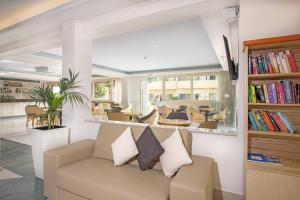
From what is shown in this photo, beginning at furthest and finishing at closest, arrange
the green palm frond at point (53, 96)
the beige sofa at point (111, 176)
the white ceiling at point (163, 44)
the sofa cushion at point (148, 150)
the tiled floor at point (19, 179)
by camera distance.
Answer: the white ceiling at point (163, 44), the green palm frond at point (53, 96), the tiled floor at point (19, 179), the sofa cushion at point (148, 150), the beige sofa at point (111, 176)

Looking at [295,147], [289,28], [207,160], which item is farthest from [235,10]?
[207,160]

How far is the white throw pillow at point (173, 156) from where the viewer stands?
1.82 m

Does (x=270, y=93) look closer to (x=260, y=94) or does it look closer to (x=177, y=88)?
(x=260, y=94)

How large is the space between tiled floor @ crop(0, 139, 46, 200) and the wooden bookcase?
7.71 feet

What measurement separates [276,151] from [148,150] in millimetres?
1341

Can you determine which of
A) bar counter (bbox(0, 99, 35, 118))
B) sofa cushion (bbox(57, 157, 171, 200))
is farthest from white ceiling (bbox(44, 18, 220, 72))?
bar counter (bbox(0, 99, 35, 118))

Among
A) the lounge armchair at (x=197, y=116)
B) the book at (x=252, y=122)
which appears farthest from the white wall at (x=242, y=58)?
the lounge armchair at (x=197, y=116)

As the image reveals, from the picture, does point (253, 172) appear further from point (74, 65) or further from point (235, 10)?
point (74, 65)

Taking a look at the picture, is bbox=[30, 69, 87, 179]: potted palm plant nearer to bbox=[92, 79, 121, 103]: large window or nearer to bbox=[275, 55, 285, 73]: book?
bbox=[275, 55, 285, 73]: book

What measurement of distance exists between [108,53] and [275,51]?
195 inches

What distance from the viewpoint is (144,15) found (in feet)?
8.45

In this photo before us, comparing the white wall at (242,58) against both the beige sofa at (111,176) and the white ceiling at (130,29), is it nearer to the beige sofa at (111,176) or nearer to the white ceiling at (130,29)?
the beige sofa at (111,176)

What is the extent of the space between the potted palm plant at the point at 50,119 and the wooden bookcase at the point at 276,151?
8.24ft

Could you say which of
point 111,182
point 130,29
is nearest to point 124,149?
point 111,182
